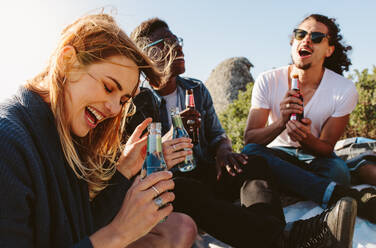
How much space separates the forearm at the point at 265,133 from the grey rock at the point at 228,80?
982cm

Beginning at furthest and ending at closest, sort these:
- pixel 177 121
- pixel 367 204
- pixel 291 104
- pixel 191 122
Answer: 1. pixel 291 104
2. pixel 191 122
3. pixel 177 121
4. pixel 367 204

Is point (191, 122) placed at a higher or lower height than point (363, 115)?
higher

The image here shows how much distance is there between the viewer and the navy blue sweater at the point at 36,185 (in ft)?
3.63

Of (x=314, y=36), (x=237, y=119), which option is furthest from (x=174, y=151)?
(x=237, y=119)

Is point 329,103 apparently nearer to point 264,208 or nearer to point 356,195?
point 356,195

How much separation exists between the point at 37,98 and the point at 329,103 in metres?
3.57

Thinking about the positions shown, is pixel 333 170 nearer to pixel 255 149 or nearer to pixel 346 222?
pixel 255 149

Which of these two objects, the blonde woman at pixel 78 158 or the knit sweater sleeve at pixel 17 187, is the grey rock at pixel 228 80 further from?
the knit sweater sleeve at pixel 17 187

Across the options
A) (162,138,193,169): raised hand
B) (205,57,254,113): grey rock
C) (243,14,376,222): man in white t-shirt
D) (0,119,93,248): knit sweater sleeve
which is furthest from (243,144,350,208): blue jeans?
(205,57,254,113): grey rock

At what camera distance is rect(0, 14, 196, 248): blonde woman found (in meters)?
1.19

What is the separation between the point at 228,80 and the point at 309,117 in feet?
35.0

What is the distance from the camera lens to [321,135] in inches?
145

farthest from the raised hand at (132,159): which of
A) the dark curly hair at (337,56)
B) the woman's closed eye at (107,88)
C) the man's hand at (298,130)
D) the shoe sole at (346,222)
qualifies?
the dark curly hair at (337,56)

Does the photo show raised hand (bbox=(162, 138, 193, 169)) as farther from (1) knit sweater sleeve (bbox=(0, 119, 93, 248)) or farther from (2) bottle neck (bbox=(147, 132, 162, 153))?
(1) knit sweater sleeve (bbox=(0, 119, 93, 248))
